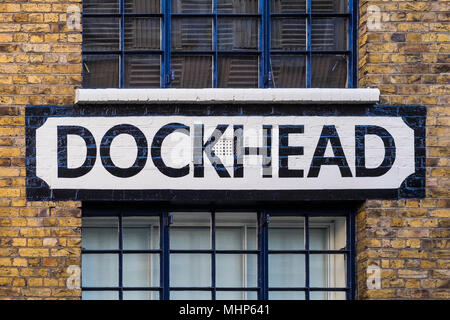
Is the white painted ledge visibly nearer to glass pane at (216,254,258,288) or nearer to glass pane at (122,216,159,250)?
glass pane at (122,216,159,250)

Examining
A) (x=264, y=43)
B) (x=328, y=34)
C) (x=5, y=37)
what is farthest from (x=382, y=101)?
(x=5, y=37)

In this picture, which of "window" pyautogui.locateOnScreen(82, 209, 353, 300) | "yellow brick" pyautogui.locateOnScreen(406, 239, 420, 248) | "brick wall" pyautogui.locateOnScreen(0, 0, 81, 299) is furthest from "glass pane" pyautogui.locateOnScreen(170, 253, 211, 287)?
"yellow brick" pyautogui.locateOnScreen(406, 239, 420, 248)

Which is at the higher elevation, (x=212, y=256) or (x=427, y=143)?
(x=427, y=143)

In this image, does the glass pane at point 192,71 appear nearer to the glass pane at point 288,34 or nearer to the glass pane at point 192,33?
the glass pane at point 192,33

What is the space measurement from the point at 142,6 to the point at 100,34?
484 mm

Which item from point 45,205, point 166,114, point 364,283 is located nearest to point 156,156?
point 166,114

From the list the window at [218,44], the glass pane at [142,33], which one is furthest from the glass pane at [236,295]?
the glass pane at [142,33]

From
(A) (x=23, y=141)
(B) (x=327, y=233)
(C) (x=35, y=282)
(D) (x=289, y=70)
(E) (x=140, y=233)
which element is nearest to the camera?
(C) (x=35, y=282)

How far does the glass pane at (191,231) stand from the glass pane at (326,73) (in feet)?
5.43

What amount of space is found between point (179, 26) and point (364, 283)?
299 centimetres

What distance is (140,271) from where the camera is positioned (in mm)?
9719

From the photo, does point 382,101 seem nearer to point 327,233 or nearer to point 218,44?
point 327,233

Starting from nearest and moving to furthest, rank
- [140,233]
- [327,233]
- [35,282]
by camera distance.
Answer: [35,282] → [140,233] → [327,233]

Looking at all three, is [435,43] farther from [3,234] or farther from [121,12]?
[3,234]
